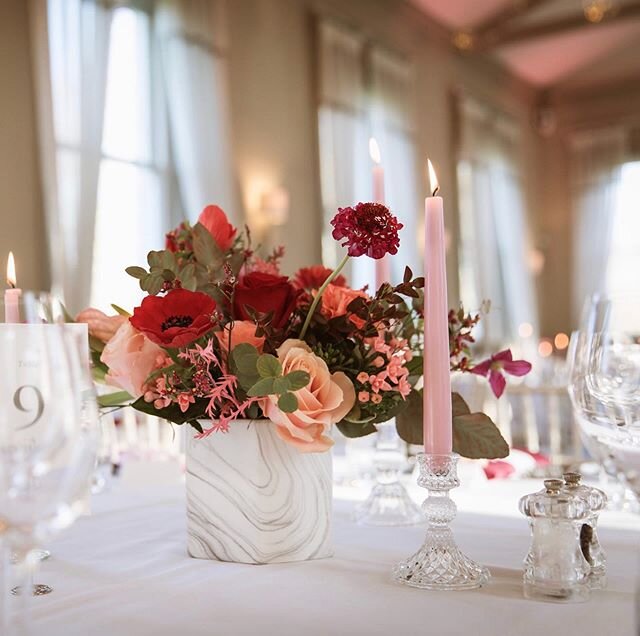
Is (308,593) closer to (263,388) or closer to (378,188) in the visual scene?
(263,388)

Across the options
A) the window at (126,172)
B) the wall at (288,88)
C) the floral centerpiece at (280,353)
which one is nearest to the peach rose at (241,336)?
the floral centerpiece at (280,353)

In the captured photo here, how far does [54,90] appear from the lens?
453cm

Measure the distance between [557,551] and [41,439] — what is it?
45 cm

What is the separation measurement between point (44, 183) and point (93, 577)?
12.4 ft

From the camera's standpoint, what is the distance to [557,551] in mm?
809

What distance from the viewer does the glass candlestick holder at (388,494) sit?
4.03 feet

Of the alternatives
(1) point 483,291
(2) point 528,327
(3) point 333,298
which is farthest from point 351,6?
(3) point 333,298

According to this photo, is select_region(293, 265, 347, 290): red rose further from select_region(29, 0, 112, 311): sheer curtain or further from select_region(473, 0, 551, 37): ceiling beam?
select_region(473, 0, 551, 37): ceiling beam

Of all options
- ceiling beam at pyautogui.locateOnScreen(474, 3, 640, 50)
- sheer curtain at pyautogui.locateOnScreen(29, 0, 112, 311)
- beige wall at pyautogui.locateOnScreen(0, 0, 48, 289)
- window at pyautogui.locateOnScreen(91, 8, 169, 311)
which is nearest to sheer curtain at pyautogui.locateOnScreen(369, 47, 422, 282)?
ceiling beam at pyautogui.locateOnScreen(474, 3, 640, 50)

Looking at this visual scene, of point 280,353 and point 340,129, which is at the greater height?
point 340,129

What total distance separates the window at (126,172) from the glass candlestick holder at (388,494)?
143 inches

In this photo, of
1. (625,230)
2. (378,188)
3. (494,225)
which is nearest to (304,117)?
(494,225)

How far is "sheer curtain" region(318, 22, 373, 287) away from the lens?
6766mm

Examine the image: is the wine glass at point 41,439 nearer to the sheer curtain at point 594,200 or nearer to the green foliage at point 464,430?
the green foliage at point 464,430
